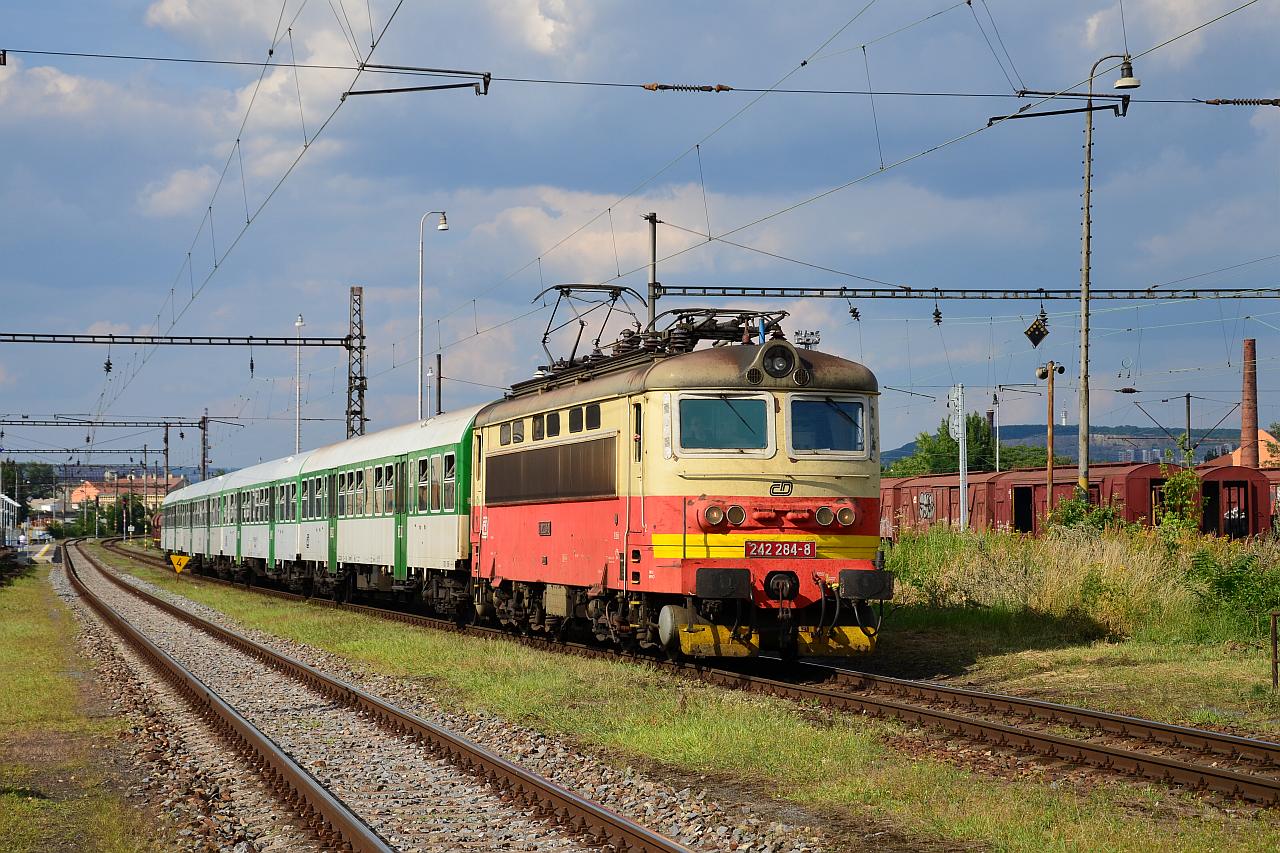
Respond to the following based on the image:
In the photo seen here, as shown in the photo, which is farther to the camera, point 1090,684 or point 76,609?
point 76,609

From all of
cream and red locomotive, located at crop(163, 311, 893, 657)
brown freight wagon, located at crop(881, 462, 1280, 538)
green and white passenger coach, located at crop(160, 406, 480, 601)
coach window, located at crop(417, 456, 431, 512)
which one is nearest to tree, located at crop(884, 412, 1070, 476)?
brown freight wagon, located at crop(881, 462, 1280, 538)

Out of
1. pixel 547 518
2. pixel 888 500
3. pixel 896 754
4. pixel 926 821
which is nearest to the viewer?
pixel 926 821

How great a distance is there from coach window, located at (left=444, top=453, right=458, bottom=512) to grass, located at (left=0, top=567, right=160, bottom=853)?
6.41 m

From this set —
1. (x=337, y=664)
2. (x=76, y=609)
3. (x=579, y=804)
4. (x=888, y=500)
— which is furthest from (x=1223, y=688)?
(x=888, y=500)

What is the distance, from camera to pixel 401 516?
88.8 ft

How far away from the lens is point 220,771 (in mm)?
11516

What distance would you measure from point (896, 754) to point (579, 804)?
324 centimetres

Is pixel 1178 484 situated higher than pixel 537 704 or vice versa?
pixel 1178 484

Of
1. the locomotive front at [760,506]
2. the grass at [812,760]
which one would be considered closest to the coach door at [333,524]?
the grass at [812,760]

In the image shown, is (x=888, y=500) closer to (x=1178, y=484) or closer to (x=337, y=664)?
(x=1178, y=484)

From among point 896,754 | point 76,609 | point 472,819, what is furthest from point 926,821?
point 76,609

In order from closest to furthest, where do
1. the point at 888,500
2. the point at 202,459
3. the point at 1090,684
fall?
the point at 1090,684 < the point at 888,500 < the point at 202,459

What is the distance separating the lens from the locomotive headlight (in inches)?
615

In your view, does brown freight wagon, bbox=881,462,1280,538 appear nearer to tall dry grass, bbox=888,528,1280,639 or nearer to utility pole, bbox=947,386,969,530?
utility pole, bbox=947,386,969,530
